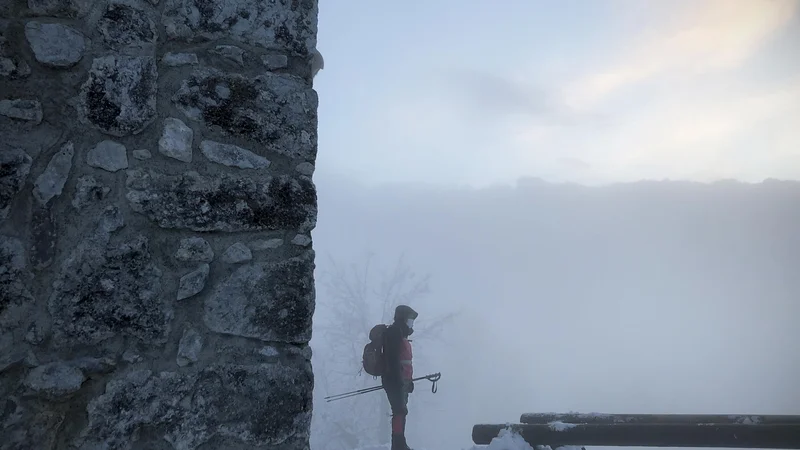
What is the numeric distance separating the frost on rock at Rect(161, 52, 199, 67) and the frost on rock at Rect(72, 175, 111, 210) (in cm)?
45

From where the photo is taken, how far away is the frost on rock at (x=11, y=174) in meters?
1.27

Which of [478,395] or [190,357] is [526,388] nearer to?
[478,395]

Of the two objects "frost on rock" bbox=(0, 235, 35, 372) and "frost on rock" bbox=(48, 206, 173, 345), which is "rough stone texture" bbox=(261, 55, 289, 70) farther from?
"frost on rock" bbox=(0, 235, 35, 372)

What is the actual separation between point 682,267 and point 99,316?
88.6m

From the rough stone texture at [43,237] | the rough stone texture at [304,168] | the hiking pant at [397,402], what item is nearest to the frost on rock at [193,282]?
the rough stone texture at [43,237]

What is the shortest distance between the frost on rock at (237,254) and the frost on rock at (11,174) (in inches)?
22.5

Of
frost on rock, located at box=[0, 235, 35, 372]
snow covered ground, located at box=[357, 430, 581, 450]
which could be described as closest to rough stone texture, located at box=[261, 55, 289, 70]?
frost on rock, located at box=[0, 235, 35, 372]

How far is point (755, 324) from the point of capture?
59.7 meters

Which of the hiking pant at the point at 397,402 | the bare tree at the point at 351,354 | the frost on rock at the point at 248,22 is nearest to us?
the frost on rock at the point at 248,22

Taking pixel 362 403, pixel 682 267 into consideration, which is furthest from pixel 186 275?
pixel 682 267

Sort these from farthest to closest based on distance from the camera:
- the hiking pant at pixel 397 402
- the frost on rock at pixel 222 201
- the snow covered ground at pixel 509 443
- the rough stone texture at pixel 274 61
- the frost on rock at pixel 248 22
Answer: the hiking pant at pixel 397 402
the snow covered ground at pixel 509 443
the rough stone texture at pixel 274 61
the frost on rock at pixel 248 22
the frost on rock at pixel 222 201

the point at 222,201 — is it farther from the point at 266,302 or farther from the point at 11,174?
the point at 11,174

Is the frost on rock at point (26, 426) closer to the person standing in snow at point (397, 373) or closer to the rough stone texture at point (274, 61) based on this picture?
the rough stone texture at point (274, 61)

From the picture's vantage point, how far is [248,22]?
162cm
